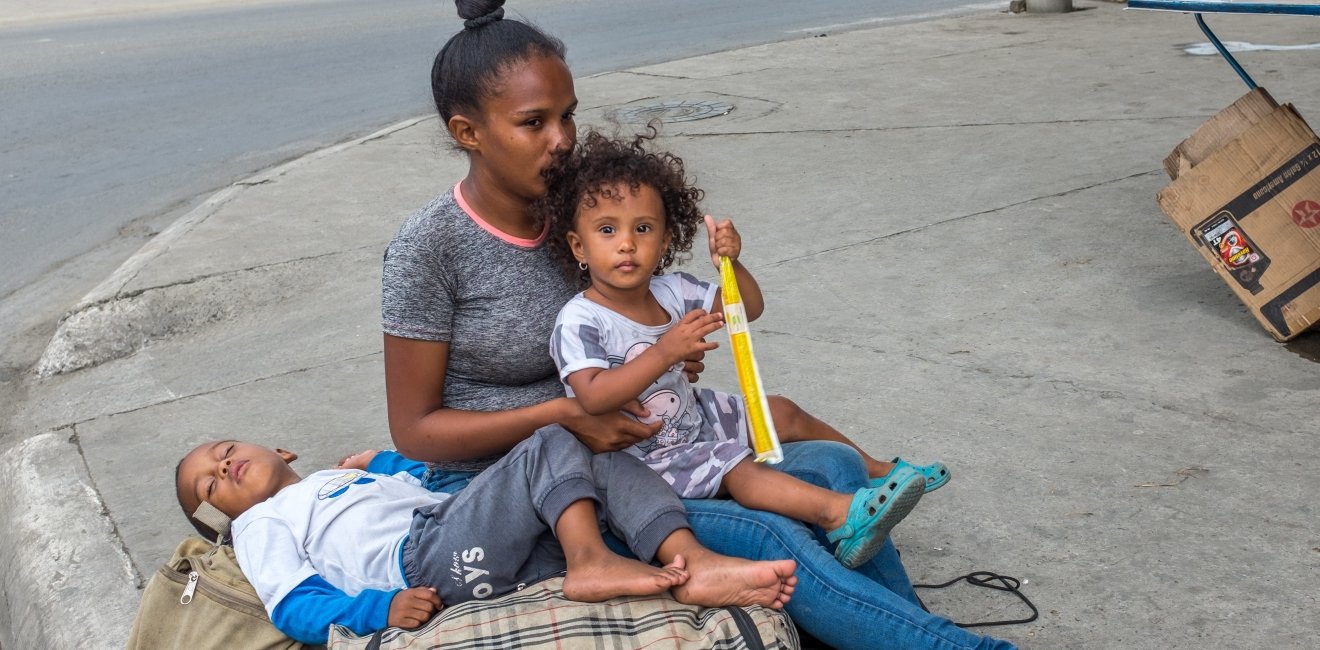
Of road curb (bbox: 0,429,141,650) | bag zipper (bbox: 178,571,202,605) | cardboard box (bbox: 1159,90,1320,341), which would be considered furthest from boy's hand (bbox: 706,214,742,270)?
cardboard box (bbox: 1159,90,1320,341)

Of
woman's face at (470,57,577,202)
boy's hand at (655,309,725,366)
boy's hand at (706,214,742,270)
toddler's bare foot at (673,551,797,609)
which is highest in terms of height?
woman's face at (470,57,577,202)

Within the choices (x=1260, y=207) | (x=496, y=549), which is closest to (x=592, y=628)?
(x=496, y=549)

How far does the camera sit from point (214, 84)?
1195 centimetres

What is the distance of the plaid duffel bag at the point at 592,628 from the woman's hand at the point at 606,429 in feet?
1.10

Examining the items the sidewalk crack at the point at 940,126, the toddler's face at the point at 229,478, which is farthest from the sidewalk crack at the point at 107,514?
the sidewalk crack at the point at 940,126

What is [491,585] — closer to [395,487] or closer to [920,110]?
[395,487]

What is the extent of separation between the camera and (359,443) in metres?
3.99

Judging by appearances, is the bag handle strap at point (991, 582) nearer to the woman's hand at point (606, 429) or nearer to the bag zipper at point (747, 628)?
the bag zipper at point (747, 628)

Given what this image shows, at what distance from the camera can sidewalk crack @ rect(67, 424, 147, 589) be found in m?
3.24

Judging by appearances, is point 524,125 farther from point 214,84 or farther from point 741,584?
point 214,84

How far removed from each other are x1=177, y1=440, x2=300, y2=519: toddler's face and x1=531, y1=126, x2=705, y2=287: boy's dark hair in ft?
2.72

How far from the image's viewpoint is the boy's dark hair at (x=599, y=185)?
8.71 feet

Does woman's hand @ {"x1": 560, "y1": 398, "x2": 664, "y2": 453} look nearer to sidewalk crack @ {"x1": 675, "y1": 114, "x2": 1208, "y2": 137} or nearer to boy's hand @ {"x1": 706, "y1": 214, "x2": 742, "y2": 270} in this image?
boy's hand @ {"x1": 706, "y1": 214, "x2": 742, "y2": 270}

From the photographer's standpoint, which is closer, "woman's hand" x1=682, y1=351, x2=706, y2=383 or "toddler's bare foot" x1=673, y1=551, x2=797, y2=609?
"toddler's bare foot" x1=673, y1=551, x2=797, y2=609
